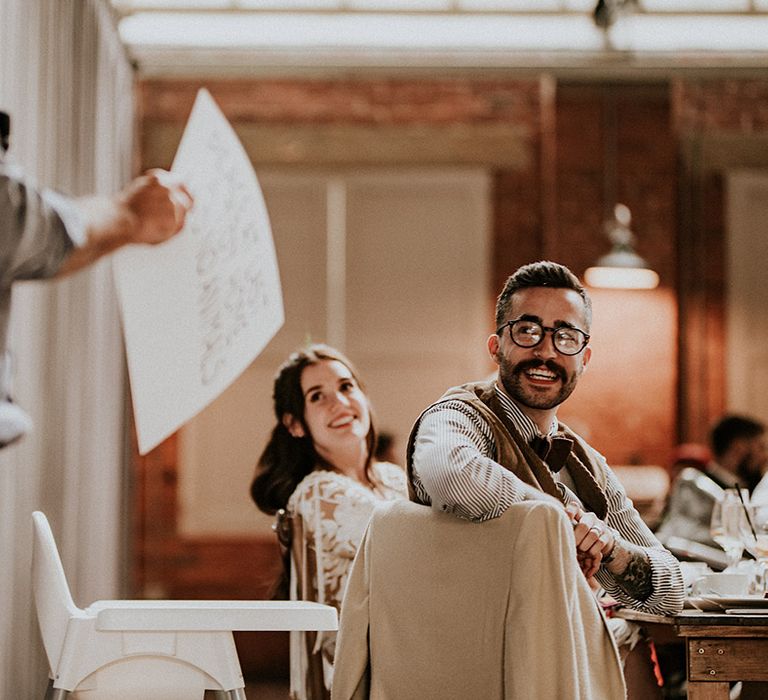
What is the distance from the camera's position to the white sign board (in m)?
3.02

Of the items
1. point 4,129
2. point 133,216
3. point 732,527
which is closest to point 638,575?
point 732,527

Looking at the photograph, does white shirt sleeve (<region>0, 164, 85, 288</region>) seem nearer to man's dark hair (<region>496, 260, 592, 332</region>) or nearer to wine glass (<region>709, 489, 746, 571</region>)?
man's dark hair (<region>496, 260, 592, 332</region>)

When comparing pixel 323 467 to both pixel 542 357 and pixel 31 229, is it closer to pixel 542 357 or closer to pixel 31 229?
pixel 542 357

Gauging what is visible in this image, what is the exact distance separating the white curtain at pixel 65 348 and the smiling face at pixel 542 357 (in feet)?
3.53

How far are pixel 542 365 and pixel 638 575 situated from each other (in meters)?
0.45

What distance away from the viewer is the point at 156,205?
2891mm

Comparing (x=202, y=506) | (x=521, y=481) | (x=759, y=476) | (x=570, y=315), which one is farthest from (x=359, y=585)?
(x=202, y=506)

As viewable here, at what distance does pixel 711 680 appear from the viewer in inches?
98.0

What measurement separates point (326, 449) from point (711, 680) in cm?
131

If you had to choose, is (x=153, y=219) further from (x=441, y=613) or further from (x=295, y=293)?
Answer: (x=295, y=293)

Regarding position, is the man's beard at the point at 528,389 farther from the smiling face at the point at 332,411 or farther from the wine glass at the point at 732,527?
the smiling face at the point at 332,411

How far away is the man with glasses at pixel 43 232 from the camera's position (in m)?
2.31

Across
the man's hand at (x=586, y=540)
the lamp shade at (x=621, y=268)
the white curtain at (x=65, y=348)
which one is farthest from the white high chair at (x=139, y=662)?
the lamp shade at (x=621, y=268)

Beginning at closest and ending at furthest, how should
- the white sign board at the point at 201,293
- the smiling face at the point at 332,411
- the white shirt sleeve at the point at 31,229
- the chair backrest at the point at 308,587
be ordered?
1. the white shirt sleeve at the point at 31,229
2. the white sign board at the point at 201,293
3. the chair backrest at the point at 308,587
4. the smiling face at the point at 332,411
